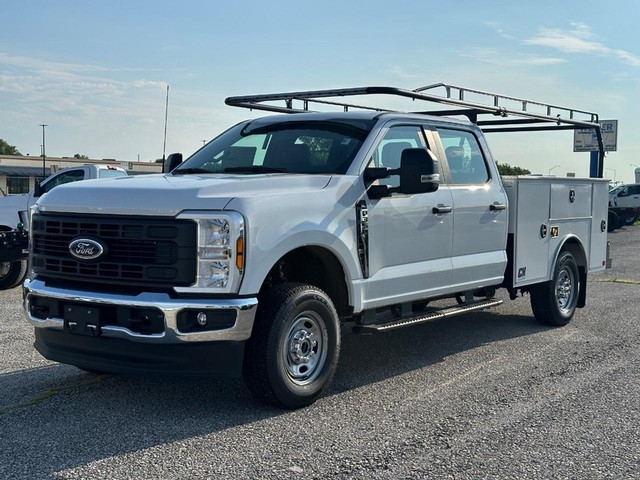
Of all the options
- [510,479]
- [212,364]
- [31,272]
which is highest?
[31,272]

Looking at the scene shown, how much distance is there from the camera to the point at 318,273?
6.17 metres

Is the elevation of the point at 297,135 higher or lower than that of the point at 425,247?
higher

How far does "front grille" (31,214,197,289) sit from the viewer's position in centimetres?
511

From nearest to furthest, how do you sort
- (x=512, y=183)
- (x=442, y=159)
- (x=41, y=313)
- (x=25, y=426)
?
1. (x=25, y=426)
2. (x=41, y=313)
3. (x=442, y=159)
4. (x=512, y=183)

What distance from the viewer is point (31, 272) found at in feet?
19.0

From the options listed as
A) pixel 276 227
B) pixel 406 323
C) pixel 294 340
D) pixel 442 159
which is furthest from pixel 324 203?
pixel 442 159

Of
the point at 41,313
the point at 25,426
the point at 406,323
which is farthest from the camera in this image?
the point at 406,323

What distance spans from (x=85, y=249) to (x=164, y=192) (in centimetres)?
66

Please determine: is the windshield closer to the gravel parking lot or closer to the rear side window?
the rear side window

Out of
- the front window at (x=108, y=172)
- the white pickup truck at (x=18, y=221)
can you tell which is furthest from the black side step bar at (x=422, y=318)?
the front window at (x=108, y=172)

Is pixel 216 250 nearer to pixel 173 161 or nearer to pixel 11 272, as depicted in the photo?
pixel 173 161

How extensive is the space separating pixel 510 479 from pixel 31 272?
358 cm

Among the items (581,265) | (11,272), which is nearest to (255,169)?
(581,265)

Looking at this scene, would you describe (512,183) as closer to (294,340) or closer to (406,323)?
(406,323)
